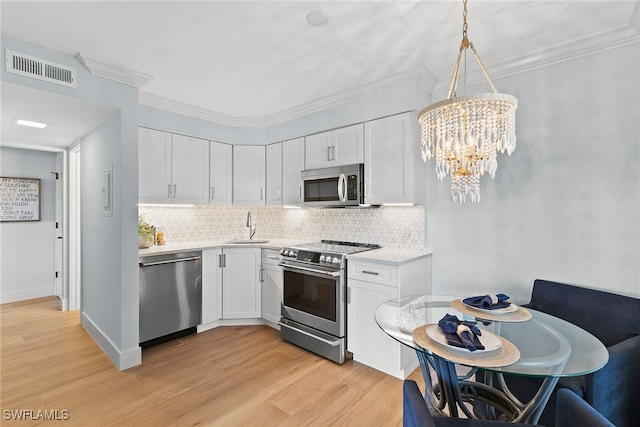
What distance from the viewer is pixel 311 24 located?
6.84 ft

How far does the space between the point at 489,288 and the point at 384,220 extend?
116 centimetres

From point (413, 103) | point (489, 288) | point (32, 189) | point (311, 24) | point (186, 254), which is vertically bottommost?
point (489, 288)

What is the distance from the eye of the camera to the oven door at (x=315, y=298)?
2922mm

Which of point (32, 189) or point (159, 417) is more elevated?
point (32, 189)

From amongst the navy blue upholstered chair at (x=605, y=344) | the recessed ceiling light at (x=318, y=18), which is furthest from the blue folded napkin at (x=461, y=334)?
the recessed ceiling light at (x=318, y=18)

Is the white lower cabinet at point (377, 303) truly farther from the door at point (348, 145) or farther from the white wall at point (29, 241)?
the white wall at point (29, 241)

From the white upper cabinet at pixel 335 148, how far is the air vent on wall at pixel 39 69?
7.18ft

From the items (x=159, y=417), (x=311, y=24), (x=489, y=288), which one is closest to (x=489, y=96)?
(x=311, y=24)

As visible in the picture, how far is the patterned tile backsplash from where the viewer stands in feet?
10.7

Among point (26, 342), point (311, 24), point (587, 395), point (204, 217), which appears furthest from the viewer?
point (204, 217)

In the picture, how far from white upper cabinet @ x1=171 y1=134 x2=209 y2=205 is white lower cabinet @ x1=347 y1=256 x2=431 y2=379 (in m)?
2.10

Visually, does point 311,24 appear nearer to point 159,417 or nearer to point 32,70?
point 32,70

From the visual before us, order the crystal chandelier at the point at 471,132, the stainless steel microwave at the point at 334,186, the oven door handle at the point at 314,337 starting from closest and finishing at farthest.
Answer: the crystal chandelier at the point at 471,132, the oven door handle at the point at 314,337, the stainless steel microwave at the point at 334,186

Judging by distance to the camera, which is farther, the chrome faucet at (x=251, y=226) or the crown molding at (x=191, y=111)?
the chrome faucet at (x=251, y=226)
